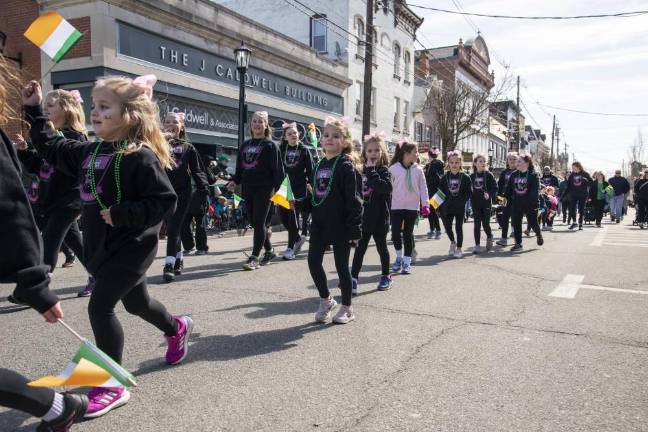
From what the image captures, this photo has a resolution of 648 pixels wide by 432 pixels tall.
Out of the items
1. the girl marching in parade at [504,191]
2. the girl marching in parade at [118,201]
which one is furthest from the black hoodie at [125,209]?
the girl marching in parade at [504,191]

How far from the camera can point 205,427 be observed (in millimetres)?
2727

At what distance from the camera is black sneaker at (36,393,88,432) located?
7.58 feet

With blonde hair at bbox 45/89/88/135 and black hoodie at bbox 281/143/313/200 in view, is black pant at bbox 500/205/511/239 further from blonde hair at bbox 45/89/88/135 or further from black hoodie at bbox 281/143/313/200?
blonde hair at bbox 45/89/88/135

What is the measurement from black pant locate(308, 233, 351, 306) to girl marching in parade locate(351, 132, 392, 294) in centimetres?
123

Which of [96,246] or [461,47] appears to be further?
[461,47]

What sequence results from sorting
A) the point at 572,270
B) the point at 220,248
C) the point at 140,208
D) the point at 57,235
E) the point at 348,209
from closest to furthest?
1. the point at 140,208
2. the point at 348,209
3. the point at 57,235
4. the point at 572,270
5. the point at 220,248

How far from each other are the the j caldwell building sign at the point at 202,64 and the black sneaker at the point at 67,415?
43.7 feet

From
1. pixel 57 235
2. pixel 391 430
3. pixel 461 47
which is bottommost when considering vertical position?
pixel 391 430

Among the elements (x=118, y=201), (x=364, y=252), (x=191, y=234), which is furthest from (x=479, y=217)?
(x=118, y=201)

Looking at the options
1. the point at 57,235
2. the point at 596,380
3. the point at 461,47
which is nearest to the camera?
the point at 596,380

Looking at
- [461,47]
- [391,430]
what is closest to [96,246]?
[391,430]

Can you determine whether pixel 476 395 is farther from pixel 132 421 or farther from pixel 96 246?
pixel 96 246

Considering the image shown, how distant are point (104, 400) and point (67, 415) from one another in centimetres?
57

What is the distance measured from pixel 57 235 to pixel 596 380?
4.54m
